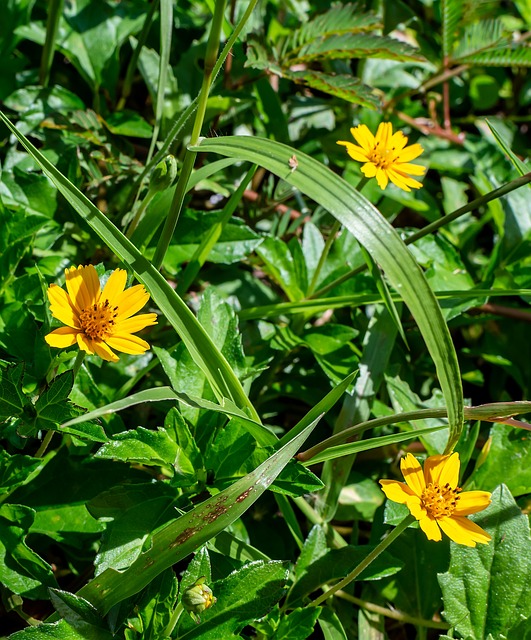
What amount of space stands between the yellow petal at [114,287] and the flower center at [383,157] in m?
0.62

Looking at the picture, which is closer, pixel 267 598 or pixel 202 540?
pixel 202 540

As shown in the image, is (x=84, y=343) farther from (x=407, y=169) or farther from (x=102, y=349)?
(x=407, y=169)

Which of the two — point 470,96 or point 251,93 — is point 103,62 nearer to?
point 251,93

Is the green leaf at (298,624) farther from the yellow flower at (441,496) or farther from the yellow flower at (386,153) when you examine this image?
the yellow flower at (386,153)

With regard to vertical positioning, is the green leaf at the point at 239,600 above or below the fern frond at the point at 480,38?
below

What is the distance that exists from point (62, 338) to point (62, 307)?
7cm

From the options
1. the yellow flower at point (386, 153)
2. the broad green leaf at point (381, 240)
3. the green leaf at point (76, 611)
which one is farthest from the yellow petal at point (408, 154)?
the green leaf at point (76, 611)

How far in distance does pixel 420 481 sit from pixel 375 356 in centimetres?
54

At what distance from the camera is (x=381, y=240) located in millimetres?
1160

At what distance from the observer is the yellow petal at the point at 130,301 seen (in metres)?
1.25

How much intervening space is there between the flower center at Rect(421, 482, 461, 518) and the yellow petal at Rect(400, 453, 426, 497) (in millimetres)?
10

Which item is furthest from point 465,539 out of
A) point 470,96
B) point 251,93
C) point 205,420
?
point 470,96

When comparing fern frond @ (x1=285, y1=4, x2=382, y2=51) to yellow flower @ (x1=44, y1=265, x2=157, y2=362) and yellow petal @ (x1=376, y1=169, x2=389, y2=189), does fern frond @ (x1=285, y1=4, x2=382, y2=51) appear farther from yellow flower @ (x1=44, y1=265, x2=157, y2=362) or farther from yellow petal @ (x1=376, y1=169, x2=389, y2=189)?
yellow flower @ (x1=44, y1=265, x2=157, y2=362)

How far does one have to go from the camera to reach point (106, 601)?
1.18 metres
